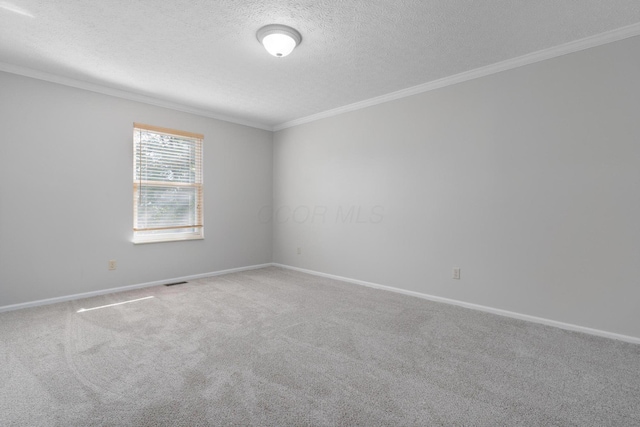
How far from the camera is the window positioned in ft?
13.4

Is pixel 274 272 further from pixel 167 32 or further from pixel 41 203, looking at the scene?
pixel 167 32

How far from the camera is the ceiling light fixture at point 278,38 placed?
8.16 feet

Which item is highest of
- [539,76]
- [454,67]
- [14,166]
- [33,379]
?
[454,67]

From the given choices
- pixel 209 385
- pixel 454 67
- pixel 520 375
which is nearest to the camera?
pixel 209 385

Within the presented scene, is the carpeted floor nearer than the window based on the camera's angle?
Yes

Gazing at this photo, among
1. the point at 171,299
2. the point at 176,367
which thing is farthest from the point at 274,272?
the point at 176,367

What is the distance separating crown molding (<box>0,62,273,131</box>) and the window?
33cm

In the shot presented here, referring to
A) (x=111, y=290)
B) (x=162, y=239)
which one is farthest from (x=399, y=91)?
(x=111, y=290)

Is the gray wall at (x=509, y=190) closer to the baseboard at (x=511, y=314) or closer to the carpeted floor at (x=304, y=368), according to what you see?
the baseboard at (x=511, y=314)

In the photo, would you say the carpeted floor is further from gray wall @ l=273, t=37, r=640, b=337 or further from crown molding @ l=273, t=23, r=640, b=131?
crown molding @ l=273, t=23, r=640, b=131

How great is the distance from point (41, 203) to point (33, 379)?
2.19 metres

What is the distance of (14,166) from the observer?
321 centimetres

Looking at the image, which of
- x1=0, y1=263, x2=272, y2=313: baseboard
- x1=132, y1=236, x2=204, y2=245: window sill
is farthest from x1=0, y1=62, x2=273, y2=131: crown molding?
x1=0, y1=263, x2=272, y2=313: baseboard

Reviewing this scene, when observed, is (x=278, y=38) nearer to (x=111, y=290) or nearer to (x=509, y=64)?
(x=509, y=64)
